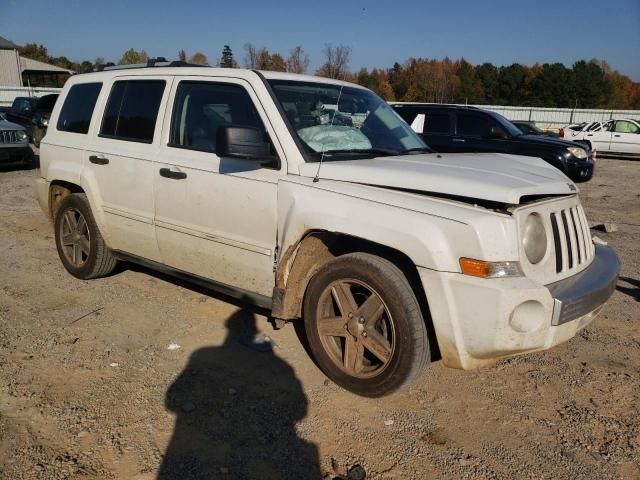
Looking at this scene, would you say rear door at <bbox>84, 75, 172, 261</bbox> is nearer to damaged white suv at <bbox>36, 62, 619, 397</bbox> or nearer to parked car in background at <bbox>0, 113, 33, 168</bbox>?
damaged white suv at <bbox>36, 62, 619, 397</bbox>

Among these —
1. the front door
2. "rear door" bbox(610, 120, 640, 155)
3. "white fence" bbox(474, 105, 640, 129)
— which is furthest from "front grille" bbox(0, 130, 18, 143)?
"white fence" bbox(474, 105, 640, 129)

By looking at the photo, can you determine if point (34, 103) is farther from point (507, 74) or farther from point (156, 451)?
point (507, 74)

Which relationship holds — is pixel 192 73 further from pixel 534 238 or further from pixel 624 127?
pixel 624 127

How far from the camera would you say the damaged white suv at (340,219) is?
2787mm

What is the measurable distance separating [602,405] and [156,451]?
260 centimetres

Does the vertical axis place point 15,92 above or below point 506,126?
above

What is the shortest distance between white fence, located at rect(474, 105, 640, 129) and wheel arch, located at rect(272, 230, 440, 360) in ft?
106

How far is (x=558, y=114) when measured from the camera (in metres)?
34.3

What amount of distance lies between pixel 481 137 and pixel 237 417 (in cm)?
956

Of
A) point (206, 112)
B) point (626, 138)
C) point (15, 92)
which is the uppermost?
point (15, 92)

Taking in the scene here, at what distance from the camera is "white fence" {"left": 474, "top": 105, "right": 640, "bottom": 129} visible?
3306 cm

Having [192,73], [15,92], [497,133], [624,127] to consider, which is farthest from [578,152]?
[15,92]

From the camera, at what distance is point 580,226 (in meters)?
3.37

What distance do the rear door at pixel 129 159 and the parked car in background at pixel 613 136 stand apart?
19527mm
